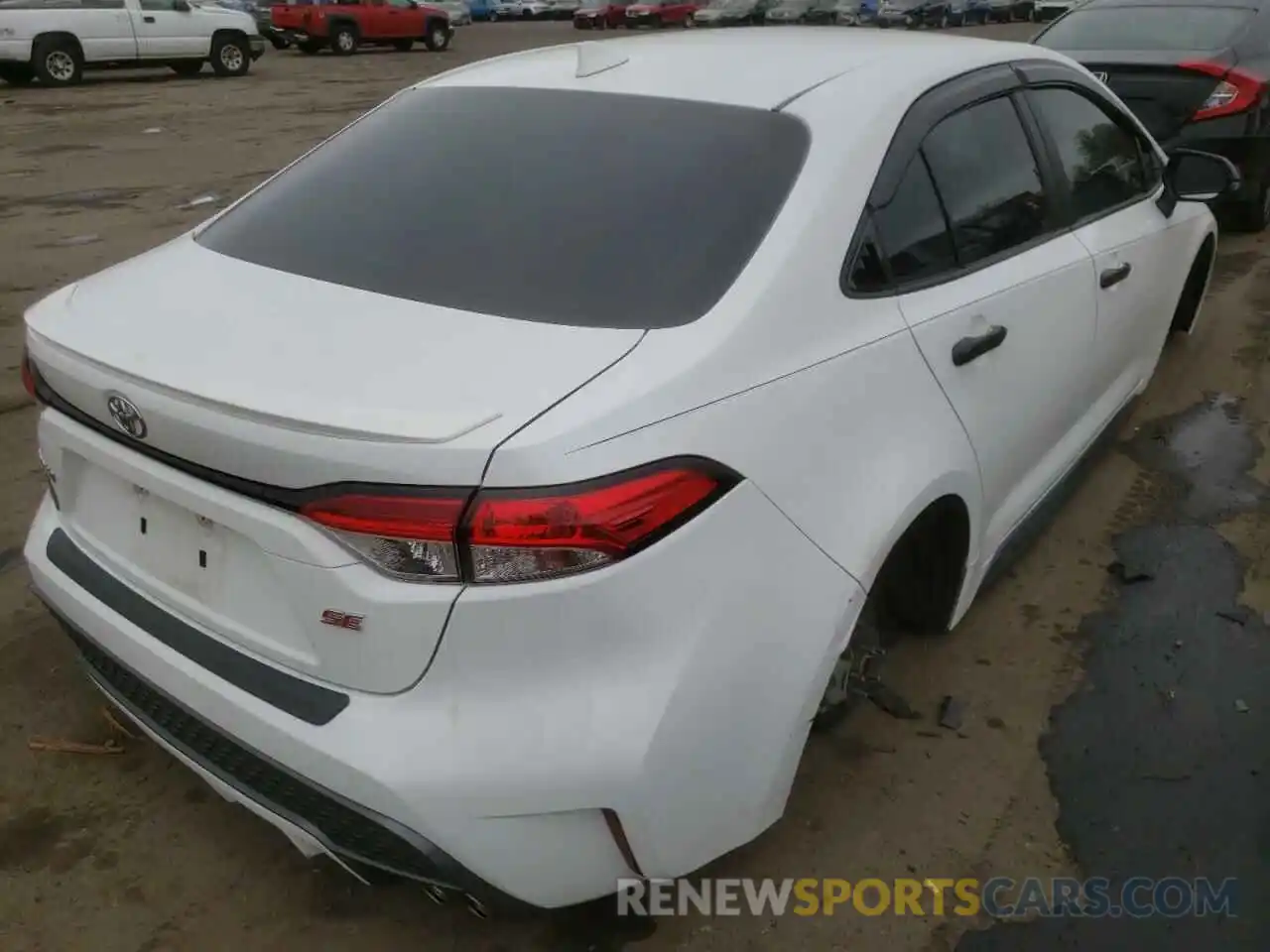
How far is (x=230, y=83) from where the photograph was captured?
19.1 m

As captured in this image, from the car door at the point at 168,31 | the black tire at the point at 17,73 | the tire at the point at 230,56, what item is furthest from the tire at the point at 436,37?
the black tire at the point at 17,73

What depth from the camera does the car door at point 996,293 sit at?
2.51 meters

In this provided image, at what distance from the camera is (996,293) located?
2719 mm

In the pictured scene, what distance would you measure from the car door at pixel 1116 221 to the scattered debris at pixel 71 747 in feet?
9.87

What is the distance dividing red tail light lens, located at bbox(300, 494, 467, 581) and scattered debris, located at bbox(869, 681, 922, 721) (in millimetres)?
1549

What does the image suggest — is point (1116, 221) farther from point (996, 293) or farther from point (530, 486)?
point (530, 486)

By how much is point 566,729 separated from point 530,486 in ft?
1.32

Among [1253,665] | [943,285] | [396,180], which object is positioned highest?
[396,180]

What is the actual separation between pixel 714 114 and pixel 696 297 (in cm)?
66

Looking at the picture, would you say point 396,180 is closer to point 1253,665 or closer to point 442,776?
point 442,776

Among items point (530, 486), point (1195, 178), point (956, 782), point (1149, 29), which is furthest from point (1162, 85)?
point (530, 486)

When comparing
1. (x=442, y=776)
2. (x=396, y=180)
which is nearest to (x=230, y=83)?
(x=396, y=180)

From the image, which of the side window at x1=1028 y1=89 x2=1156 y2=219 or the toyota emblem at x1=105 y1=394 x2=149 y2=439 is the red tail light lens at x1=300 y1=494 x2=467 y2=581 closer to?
the toyota emblem at x1=105 y1=394 x2=149 y2=439

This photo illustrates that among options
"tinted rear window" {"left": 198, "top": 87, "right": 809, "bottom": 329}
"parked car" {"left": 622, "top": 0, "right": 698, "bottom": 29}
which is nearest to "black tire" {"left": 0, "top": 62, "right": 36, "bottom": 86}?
"tinted rear window" {"left": 198, "top": 87, "right": 809, "bottom": 329}
